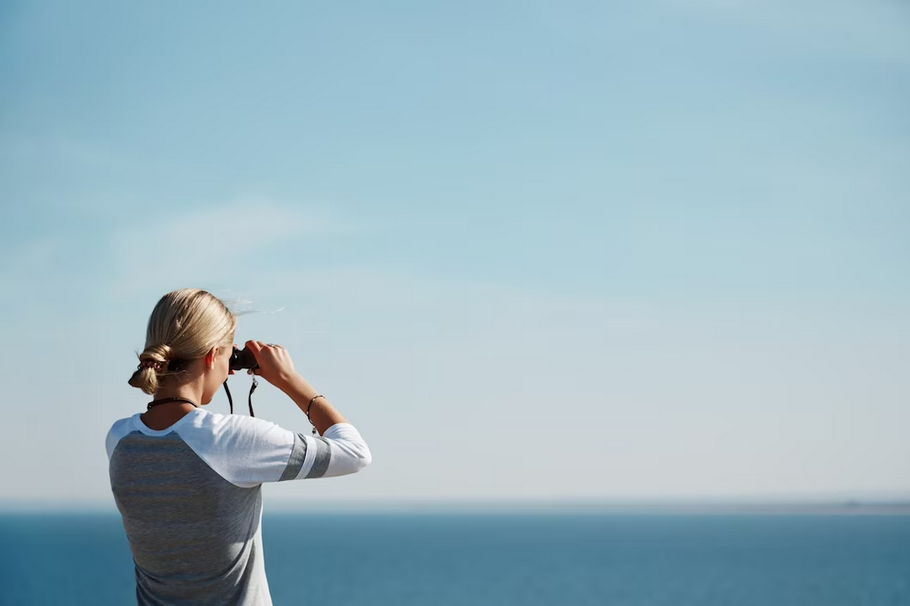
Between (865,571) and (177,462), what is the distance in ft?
183

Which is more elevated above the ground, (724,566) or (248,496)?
(248,496)

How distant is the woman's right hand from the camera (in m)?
1.21

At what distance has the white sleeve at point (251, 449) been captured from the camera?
1.05 metres

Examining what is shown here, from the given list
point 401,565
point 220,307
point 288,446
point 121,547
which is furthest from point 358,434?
point 121,547

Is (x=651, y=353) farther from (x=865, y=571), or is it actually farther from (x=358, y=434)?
(x=358, y=434)

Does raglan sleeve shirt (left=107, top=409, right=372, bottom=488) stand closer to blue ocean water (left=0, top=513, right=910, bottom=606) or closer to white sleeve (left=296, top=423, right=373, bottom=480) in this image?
white sleeve (left=296, top=423, right=373, bottom=480)

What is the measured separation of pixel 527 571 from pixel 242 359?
4969cm

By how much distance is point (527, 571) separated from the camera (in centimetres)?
4881

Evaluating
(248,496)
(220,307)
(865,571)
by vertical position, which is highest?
(220,307)

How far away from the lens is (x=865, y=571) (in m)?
50.3

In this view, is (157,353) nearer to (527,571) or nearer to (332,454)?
(332,454)

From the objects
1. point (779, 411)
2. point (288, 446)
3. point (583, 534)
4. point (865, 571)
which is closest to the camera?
point (288, 446)

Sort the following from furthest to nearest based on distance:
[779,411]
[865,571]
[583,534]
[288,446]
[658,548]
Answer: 1. [779,411]
2. [583,534]
3. [658,548]
4. [865,571]
5. [288,446]

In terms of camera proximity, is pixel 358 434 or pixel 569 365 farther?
pixel 569 365
